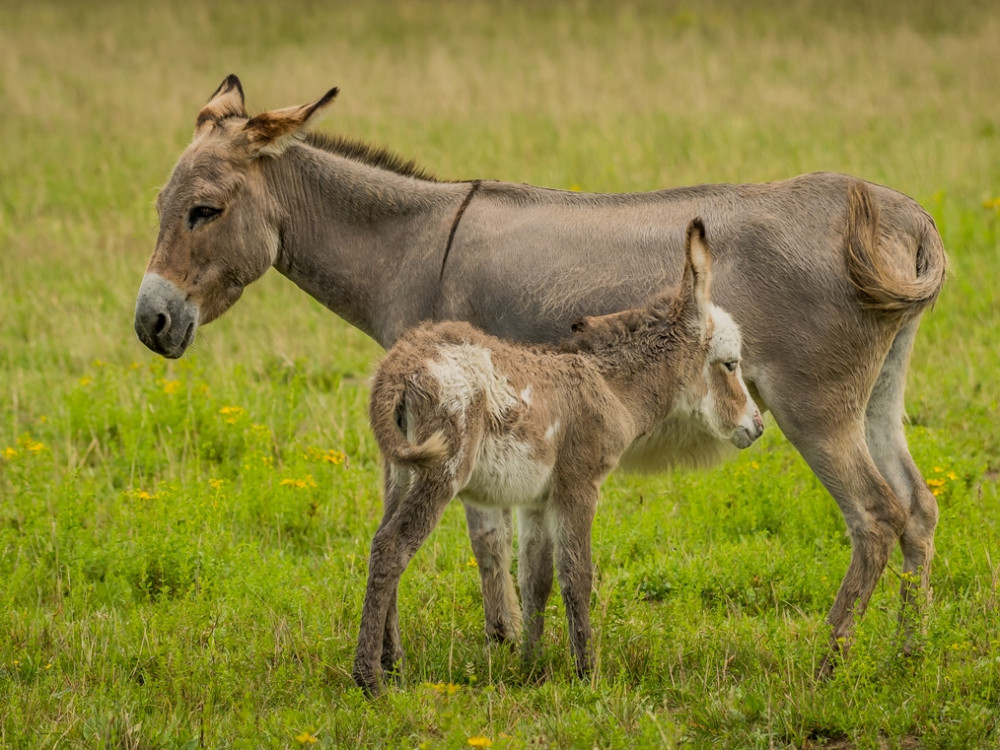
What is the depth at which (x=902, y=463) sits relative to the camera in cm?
520

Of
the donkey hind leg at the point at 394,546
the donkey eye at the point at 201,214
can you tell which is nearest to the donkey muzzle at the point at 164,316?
the donkey eye at the point at 201,214

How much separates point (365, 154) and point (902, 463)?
283 cm

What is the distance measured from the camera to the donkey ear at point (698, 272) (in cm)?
434

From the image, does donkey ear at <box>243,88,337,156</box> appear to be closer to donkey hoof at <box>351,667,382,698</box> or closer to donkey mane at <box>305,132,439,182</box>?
donkey mane at <box>305,132,439,182</box>

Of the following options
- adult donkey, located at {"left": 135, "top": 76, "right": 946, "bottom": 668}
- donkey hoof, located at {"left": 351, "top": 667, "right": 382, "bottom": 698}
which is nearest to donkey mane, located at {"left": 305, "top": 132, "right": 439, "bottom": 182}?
adult donkey, located at {"left": 135, "top": 76, "right": 946, "bottom": 668}

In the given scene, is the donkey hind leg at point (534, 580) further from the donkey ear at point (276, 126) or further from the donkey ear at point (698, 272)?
the donkey ear at point (276, 126)

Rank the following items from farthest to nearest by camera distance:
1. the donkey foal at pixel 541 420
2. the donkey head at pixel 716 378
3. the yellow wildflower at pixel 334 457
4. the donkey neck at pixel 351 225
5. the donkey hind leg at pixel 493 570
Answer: the yellow wildflower at pixel 334 457 < the donkey neck at pixel 351 225 < the donkey hind leg at pixel 493 570 < the donkey head at pixel 716 378 < the donkey foal at pixel 541 420

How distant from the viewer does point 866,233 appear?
15.5 feet

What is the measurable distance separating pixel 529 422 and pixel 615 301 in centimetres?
99

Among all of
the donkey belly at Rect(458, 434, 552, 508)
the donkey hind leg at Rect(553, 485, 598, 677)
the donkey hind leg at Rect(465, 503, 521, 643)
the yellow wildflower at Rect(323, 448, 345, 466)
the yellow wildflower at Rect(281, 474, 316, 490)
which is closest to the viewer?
the donkey belly at Rect(458, 434, 552, 508)

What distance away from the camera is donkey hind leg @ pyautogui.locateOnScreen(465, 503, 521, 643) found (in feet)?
16.3

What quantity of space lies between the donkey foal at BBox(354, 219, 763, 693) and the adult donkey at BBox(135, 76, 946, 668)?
273mm

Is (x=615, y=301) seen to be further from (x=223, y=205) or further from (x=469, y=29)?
(x=469, y=29)

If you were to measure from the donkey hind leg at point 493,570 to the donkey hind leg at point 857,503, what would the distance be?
4.25 feet
